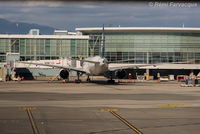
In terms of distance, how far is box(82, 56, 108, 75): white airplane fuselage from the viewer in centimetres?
4825

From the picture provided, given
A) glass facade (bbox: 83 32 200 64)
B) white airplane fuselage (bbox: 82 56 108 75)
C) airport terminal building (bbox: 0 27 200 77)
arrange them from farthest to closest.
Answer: glass facade (bbox: 83 32 200 64), airport terminal building (bbox: 0 27 200 77), white airplane fuselage (bbox: 82 56 108 75)

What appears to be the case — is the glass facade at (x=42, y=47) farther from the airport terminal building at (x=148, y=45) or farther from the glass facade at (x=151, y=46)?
the glass facade at (x=151, y=46)

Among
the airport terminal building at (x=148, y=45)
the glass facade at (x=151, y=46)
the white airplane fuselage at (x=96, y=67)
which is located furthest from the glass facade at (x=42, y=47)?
the white airplane fuselage at (x=96, y=67)

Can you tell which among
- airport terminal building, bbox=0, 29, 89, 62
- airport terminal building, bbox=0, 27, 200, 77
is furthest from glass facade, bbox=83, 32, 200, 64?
airport terminal building, bbox=0, 29, 89, 62

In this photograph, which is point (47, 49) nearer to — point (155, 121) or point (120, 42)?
point (120, 42)

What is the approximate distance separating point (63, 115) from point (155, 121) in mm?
5026

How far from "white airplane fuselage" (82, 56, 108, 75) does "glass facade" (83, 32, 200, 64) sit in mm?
36759

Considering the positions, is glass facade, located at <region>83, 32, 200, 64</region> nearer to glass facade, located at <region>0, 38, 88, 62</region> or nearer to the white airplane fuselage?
glass facade, located at <region>0, 38, 88, 62</region>

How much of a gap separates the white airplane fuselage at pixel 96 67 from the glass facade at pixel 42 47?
32.7 m

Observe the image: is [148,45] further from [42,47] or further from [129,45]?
[42,47]

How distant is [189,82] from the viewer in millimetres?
54000

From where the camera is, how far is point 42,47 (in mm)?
87062

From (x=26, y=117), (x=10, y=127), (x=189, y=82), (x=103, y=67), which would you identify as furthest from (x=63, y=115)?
(x=189, y=82)

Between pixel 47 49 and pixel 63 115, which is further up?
pixel 47 49
